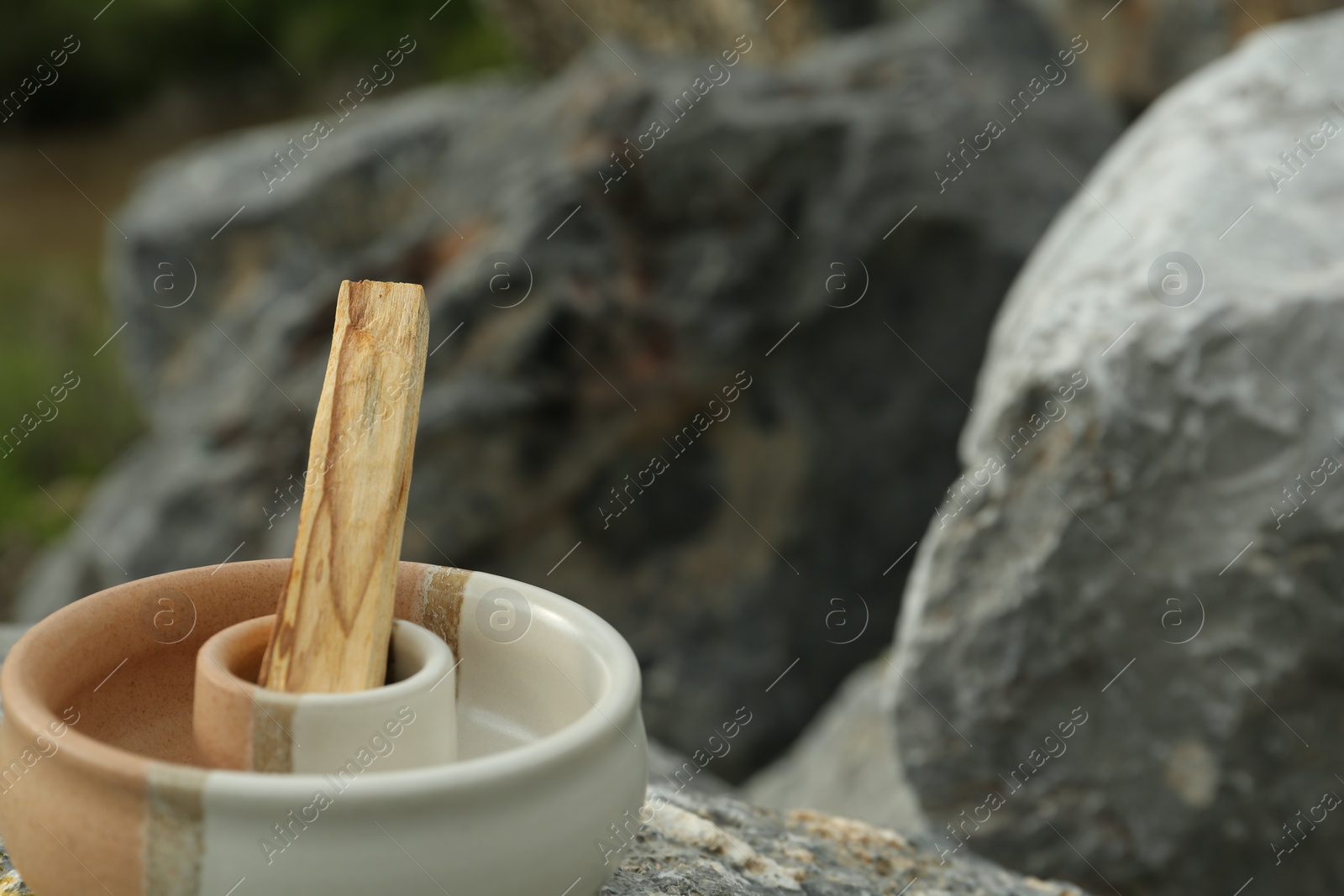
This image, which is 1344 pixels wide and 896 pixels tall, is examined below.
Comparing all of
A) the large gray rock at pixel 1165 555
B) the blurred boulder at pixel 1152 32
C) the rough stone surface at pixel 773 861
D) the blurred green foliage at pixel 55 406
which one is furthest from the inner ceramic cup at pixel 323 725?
the blurred green foliage at pixel 55 406

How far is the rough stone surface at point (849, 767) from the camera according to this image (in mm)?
2740

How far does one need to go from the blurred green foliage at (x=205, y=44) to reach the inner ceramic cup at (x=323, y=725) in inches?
424

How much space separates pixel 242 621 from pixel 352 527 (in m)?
0.21

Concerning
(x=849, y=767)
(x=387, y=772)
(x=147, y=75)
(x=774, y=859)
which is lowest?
(x=849, y=767)

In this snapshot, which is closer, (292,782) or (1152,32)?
(292,782)

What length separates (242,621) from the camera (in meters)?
1.03

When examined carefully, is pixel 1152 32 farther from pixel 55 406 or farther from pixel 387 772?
pixel 55 406

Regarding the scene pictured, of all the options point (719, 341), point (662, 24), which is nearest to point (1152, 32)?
point (662, 24)

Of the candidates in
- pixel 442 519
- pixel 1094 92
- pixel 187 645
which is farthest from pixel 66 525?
pixel 187 645

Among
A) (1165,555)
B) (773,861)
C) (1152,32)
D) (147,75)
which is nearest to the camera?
(773,861)

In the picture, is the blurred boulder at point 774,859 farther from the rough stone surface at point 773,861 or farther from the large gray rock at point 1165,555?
the large gray rock at point 1165,555

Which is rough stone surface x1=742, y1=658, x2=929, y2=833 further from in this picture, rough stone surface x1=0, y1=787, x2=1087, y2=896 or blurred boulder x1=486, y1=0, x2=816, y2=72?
blurred boulder x1=486, y1=0, x2=816, y2=72

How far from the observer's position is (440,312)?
2844mm

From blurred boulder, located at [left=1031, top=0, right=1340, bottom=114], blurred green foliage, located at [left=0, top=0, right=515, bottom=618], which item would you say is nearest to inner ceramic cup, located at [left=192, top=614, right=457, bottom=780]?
blurred boulder, located at [left=1031, top=0, right=1340, bottom=114]
